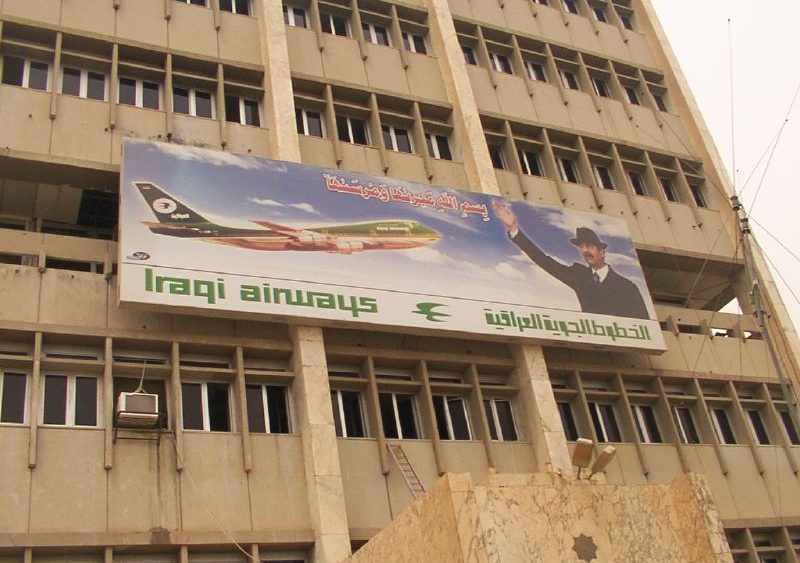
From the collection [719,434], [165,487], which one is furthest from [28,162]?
[719,434]

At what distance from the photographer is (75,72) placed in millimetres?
17266

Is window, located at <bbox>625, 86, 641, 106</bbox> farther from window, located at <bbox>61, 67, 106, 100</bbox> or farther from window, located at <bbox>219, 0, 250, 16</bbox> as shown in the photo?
window, located at <bbox>61, 67, 106, 100</bbox>

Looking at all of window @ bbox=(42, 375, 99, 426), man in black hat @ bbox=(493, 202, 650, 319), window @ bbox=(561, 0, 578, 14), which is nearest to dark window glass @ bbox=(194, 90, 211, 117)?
man in black hat @ bbox=(493, 202, 650, 319)

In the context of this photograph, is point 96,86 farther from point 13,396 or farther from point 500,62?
point 500,62

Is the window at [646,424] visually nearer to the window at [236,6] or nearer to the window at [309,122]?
the window at [309,122]

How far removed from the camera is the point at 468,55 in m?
23.5

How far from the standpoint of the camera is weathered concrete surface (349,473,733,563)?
27.7ft

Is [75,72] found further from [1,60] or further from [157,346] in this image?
[157,346]

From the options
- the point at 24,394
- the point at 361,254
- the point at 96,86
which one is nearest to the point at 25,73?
the point at 96,86

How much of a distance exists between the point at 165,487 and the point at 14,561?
7.44 ft

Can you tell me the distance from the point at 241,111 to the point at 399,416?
767cm

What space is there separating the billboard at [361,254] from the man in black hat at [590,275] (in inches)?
1.2

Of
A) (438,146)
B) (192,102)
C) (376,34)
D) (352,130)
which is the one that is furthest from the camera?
(376,34)

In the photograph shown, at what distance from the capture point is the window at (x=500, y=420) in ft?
54.6
